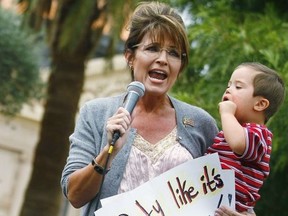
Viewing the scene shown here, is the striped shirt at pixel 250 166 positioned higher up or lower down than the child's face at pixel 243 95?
lower down

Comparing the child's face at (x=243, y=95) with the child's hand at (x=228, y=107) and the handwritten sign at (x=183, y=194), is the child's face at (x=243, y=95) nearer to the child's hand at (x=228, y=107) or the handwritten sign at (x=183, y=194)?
the child's hand at (x=228, y=107)

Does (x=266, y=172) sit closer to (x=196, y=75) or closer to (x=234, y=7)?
(x=196, y=75)

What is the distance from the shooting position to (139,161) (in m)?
3.03

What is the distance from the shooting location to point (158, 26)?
10.1 feet

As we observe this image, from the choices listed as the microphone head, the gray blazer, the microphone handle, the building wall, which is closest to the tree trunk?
the gray blazer

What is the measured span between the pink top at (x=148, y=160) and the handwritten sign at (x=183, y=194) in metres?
0.14

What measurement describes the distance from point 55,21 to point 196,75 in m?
4.48

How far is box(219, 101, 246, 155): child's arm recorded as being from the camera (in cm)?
292

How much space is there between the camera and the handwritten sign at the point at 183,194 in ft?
9.15

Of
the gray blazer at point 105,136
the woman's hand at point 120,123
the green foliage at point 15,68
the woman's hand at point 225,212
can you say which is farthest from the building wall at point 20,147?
the woman's hand at point 120,123

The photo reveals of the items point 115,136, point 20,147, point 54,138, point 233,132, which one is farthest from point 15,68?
point 115,136

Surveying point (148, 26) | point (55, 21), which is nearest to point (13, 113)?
point (55, 21)

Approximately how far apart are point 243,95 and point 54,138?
723 centimetres

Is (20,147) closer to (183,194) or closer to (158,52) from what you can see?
(158,52)
